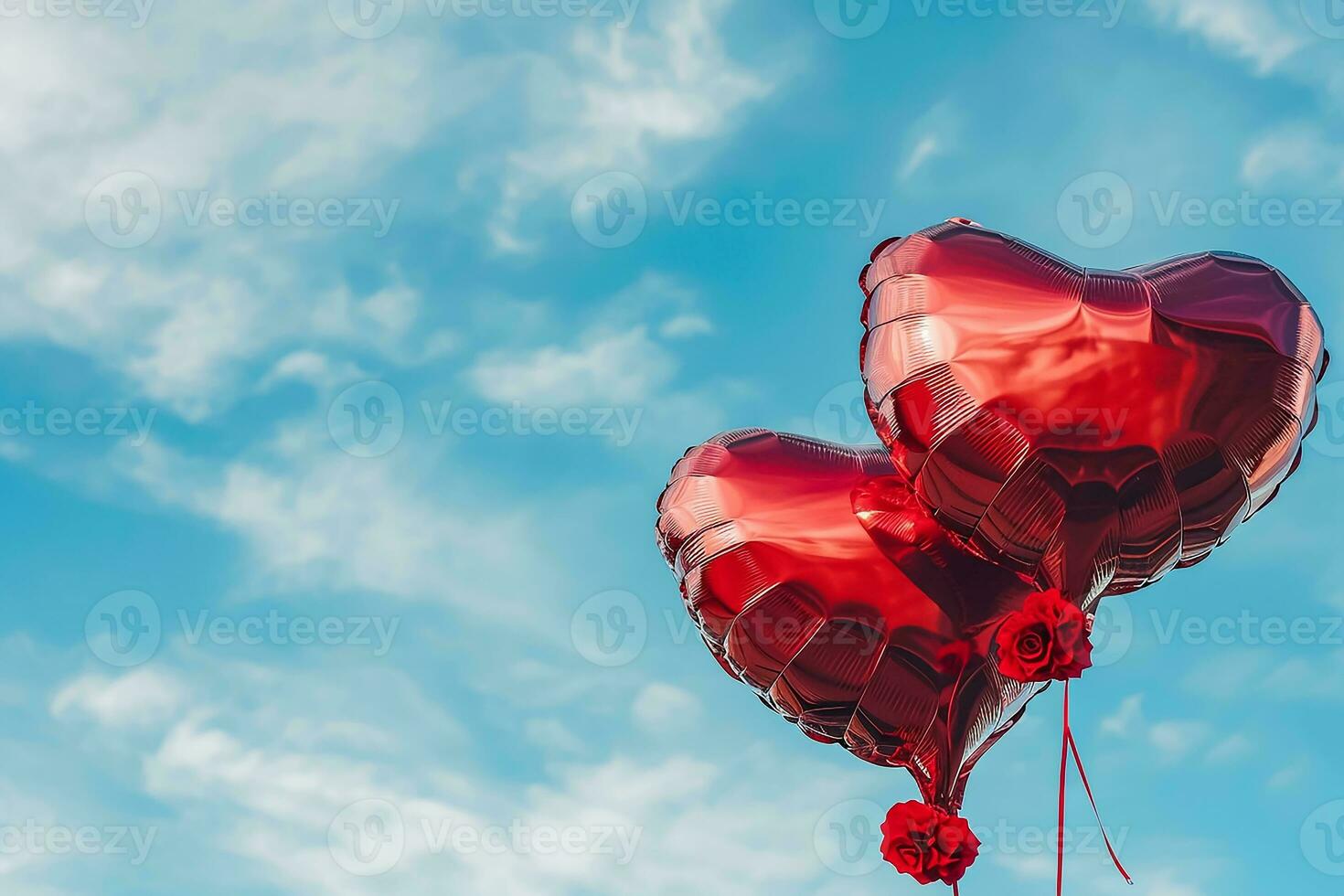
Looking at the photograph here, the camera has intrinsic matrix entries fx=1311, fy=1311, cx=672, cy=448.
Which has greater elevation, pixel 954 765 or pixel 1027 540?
pixel 1027 540

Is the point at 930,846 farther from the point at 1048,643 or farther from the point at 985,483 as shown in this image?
the point at 985,483

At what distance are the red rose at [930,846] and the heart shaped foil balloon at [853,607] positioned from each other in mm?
276

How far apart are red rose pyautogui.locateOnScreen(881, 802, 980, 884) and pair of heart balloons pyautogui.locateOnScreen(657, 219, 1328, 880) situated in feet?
0.91

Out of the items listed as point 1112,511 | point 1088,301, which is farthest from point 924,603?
point 1088,301

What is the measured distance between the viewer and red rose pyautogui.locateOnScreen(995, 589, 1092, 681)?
13.4ft

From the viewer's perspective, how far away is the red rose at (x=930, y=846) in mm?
4734

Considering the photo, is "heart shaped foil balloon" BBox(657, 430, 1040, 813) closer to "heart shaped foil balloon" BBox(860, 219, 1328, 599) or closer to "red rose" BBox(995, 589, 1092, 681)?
"heart shaped foil balloon" BBox(860, 219, 1328, 599)

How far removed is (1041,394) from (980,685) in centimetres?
130

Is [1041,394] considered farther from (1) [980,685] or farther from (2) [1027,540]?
(1) [980,685]

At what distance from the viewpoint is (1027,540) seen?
429 cm

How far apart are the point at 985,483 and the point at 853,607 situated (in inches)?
34.7

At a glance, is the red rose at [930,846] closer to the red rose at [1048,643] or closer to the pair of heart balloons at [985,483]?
the pair of heart balloons at [985,483]

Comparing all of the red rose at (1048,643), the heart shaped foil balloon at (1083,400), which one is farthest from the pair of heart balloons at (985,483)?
the red rose at (1048,643)

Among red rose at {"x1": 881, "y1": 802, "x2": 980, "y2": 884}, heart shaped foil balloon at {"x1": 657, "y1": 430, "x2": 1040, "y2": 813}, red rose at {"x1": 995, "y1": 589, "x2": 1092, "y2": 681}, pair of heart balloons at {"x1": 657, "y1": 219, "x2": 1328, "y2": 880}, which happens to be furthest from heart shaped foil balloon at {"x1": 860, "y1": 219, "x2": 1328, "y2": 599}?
red rose at {"x1": 881, "y1": 802, "x2": 980, "y2": 884}
